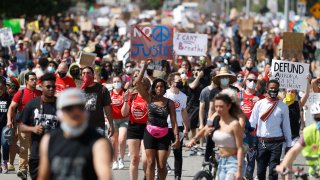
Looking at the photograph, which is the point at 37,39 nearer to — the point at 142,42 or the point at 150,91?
the point at 142,42

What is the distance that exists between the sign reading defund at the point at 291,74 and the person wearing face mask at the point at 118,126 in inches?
97.6

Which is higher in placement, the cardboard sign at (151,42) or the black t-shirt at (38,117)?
the cardboard sign at (151,42)

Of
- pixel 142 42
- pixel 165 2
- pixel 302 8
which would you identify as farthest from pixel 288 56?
pixel 165 2

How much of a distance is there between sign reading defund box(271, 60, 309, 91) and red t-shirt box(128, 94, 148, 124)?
343cm

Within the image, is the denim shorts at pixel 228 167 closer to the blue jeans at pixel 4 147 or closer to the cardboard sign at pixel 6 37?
the blue jeans at pixel 4 147

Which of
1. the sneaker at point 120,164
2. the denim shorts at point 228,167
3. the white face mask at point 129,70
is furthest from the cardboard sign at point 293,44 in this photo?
the denim shorts at point 228,167

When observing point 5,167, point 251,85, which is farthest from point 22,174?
point 251,85

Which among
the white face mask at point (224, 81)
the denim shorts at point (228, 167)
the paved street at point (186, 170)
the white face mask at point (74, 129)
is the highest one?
the white face mask at point (74, 129)

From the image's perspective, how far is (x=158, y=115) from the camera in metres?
13.2

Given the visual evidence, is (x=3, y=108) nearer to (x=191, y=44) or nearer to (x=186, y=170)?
(x=186, y=170)

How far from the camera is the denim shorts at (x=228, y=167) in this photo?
11.0 metres

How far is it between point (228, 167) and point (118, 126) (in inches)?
219

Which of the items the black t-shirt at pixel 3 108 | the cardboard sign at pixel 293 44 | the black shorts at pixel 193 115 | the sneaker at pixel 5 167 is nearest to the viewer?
the black t-shirt at pixel 3 108

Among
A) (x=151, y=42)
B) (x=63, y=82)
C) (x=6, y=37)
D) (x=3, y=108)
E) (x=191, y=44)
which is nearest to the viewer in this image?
(x=63, y=82)
